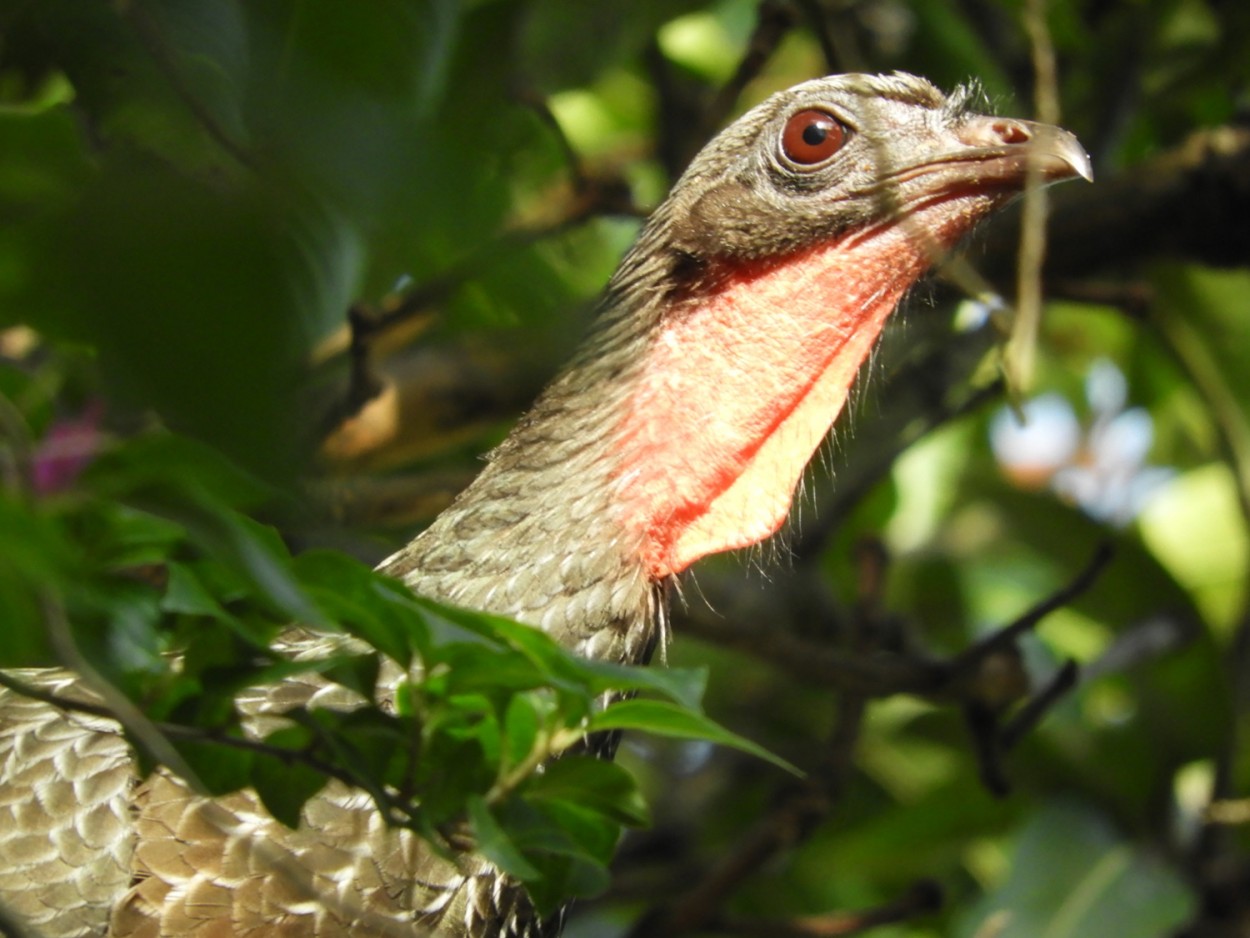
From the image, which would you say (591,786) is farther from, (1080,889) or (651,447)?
(1080,889)

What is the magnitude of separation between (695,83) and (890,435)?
4.70 feet

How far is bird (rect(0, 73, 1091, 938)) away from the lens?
6.82 feet

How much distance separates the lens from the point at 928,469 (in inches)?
194

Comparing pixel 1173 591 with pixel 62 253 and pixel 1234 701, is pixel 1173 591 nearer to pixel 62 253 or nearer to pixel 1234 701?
pixel 1234 701

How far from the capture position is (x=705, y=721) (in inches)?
50.2

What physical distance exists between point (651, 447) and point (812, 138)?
0.65 m

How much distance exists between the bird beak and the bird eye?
0.21m

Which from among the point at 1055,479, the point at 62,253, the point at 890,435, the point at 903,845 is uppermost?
the point at 62,253

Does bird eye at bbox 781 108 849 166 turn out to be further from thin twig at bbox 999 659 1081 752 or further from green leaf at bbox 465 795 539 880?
green leaf at bbox 465 795 539 880

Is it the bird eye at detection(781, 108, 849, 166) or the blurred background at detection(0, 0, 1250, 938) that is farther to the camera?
the blurred background at detection(0, 0, 1250, 938)

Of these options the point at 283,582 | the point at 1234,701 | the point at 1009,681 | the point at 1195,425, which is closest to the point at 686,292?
the point at 1009,681

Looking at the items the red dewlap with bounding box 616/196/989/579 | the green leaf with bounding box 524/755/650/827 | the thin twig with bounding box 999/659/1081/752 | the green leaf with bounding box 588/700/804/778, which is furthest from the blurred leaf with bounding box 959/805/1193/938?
the green leaf with bounding box 588/700/804/778

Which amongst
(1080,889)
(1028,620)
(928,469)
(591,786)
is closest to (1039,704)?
(1028,620)

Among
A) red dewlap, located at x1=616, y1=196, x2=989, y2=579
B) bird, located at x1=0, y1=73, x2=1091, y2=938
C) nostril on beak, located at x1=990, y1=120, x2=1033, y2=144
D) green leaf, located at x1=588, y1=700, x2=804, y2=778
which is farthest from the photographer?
nostril on beak, located at x1=990, y1=120, x2=1033, y2=144
